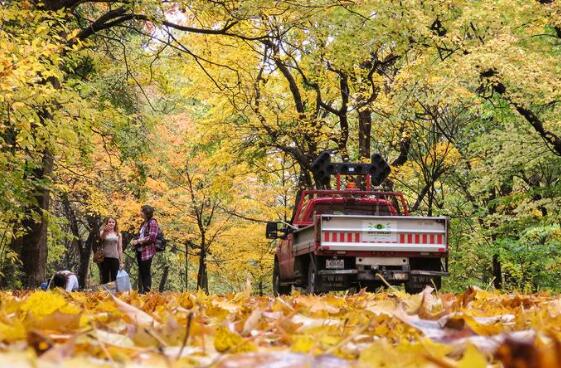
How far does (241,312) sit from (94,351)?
1.37 meters

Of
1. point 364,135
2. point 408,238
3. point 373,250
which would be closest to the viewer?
point 373,250

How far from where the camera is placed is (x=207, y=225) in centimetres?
3027

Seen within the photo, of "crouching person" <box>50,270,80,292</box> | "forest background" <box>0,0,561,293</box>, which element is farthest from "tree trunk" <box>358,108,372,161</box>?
"crouching person" <box>50,270,80,292</box>

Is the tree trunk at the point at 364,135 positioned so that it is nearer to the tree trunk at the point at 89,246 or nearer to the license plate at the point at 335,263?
the license plate at the point at 335,263

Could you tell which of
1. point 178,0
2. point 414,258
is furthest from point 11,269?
point 414,258

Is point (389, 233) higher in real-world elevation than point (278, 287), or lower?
higher

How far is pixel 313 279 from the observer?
10.9 meters

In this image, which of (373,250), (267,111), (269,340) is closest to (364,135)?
(267,111)

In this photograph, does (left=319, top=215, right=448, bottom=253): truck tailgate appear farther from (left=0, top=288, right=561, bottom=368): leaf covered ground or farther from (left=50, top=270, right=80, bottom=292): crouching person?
(left=0, top=288, right=561, bottom=368): leaf covered ground

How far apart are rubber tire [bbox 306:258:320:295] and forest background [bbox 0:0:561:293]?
3427 millimetres

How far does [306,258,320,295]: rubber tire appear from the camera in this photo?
10828 millimetres

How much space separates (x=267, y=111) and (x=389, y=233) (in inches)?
433

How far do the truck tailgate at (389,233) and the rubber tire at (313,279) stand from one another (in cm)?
55

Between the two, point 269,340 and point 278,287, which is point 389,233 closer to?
point 278,287
